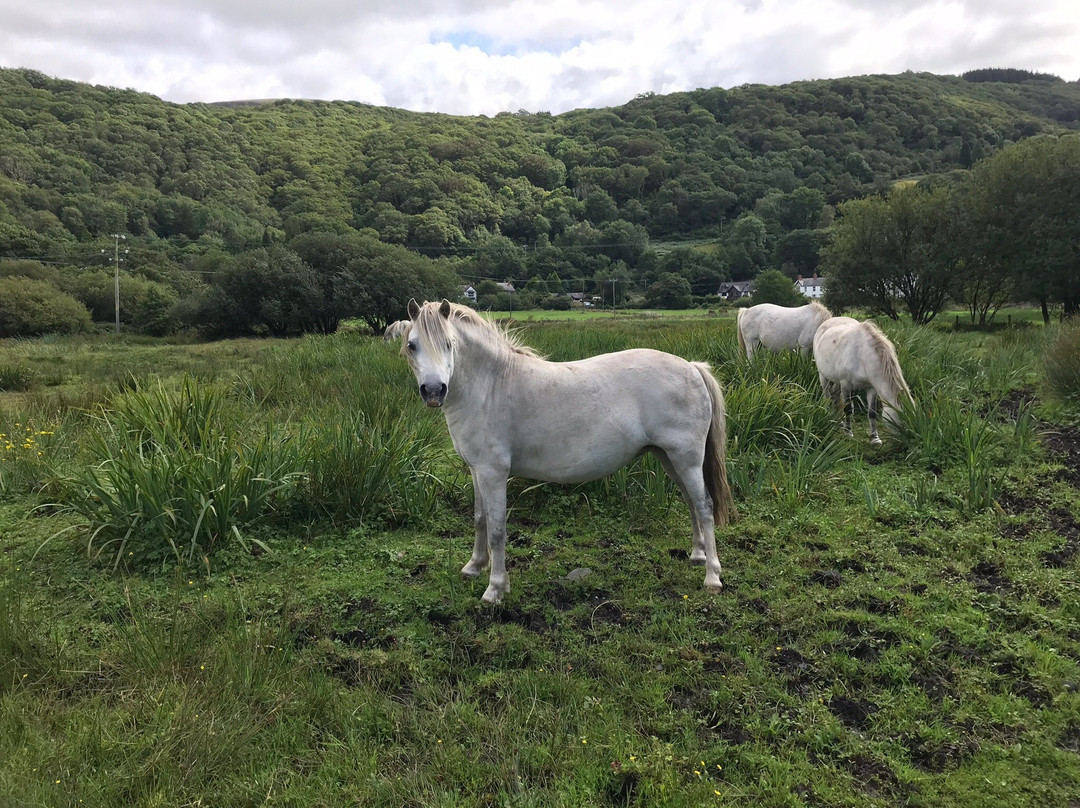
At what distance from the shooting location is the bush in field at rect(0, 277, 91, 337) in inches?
1268

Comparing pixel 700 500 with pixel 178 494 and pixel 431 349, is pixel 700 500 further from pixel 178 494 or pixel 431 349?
pixel 178 494

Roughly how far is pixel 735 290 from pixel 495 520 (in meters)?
62.3

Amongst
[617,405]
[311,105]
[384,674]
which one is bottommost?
[384,674]

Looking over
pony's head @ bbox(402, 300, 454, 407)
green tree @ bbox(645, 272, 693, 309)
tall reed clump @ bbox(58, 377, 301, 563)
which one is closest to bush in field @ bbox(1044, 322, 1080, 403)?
pony's head @ bbox(402, 300, 454, 407)

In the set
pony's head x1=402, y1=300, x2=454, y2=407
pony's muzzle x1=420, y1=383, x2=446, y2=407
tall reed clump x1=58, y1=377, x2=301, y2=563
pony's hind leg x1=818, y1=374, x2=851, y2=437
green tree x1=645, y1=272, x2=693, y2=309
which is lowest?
tall reed clump x1=58, y1=377, x2=301, y2=563

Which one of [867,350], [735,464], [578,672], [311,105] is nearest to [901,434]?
[867,350]

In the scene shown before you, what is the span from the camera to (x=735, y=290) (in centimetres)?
6081

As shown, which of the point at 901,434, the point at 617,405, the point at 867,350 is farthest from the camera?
the point at 867,350

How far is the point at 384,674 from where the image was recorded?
290 cm

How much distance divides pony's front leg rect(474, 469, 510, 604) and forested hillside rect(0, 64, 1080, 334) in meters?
40.7

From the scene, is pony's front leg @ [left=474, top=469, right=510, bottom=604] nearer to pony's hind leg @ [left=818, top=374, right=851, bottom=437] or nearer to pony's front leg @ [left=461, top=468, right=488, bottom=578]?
pony's front leg @ [left=461, top=468, right=488, bottom=578]

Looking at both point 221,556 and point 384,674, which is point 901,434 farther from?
point 221,556

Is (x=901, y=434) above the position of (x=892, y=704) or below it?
above

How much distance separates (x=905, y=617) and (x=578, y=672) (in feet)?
6.53
